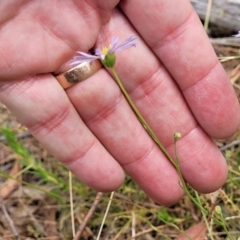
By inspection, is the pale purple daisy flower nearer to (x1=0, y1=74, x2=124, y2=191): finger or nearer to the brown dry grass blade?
(x1=0, y1=74, x2=124, y2=191): finger

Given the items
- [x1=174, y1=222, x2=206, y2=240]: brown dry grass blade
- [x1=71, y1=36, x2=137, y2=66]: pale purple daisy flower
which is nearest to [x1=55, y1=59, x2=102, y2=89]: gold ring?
[x1=71, y1=36, x2=137, y2=66]: pale purple daisy flower

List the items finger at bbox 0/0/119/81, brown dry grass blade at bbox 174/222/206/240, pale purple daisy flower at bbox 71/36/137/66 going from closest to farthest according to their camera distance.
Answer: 1. pale purple daisy flower at bbox 71/36/137/66
2. finger at bbox 0/0/119/81
3. brown dry grass blade at bbox 174/222/206/240

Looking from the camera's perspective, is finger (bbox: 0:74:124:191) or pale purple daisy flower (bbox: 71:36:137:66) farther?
finger (bbox: 0:74:124:191)

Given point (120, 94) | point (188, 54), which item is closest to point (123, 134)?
point (120, 94)

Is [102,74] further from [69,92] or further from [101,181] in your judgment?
[101,181]

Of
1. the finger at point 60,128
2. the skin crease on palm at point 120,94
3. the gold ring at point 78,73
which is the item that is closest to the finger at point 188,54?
the skin crease on palm at point 120,94
